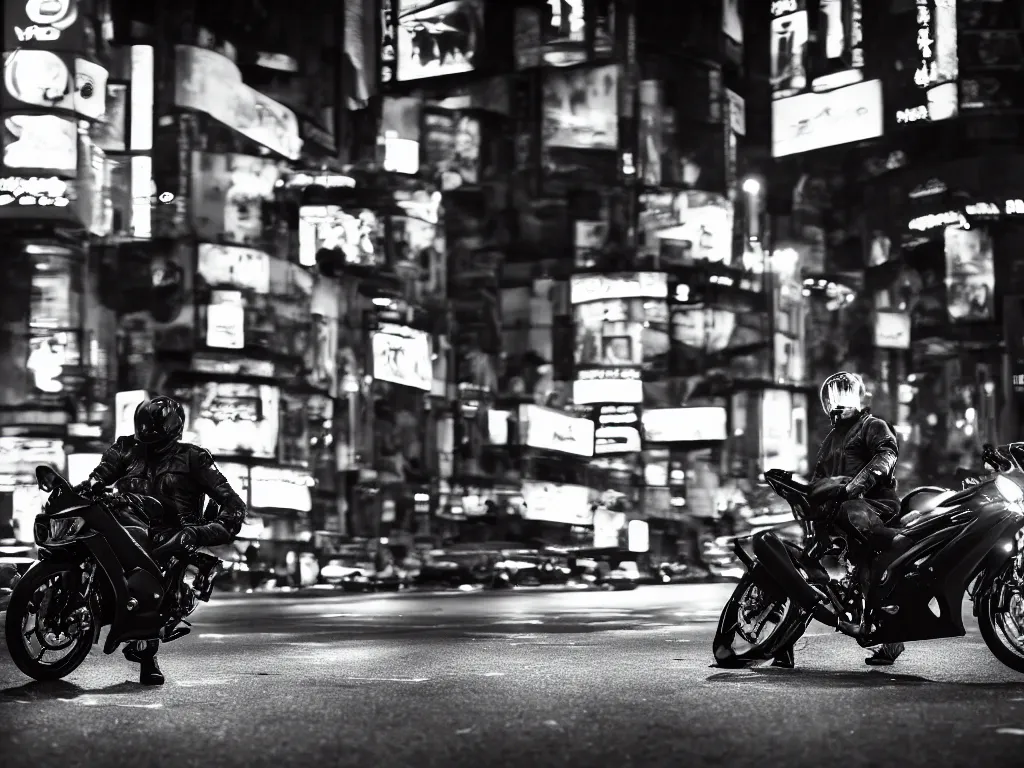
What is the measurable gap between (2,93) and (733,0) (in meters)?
50.2

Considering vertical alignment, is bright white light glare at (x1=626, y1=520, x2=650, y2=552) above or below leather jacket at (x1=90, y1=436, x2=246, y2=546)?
below

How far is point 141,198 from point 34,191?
22.0 ft

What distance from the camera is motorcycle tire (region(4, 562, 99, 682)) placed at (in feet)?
24.5

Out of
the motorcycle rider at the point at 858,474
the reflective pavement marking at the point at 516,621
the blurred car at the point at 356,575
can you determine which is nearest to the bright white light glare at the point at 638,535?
the blurred car at the point at 356,575

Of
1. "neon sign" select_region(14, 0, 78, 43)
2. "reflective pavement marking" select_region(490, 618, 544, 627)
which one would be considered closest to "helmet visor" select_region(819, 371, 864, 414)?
"reflective pavement marking" select_region(490, 618, 544, 627)

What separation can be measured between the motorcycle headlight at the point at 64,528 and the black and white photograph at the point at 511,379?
0.07 m

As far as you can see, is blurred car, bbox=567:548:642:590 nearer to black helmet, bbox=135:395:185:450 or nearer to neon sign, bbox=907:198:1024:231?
neon sign, bbox=907:198:1024:231

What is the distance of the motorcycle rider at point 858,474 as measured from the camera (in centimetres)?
838

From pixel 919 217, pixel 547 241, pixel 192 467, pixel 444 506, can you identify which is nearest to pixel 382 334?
pixel 444 506

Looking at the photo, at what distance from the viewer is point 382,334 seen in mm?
71625

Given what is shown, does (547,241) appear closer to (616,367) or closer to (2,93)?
(616,367)

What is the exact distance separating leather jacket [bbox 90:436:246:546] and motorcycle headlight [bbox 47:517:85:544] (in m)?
0.41

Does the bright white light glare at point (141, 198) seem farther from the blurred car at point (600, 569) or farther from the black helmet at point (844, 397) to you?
the black helmet at point (844, 397)

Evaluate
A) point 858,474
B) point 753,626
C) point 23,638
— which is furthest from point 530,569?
point 23,638
